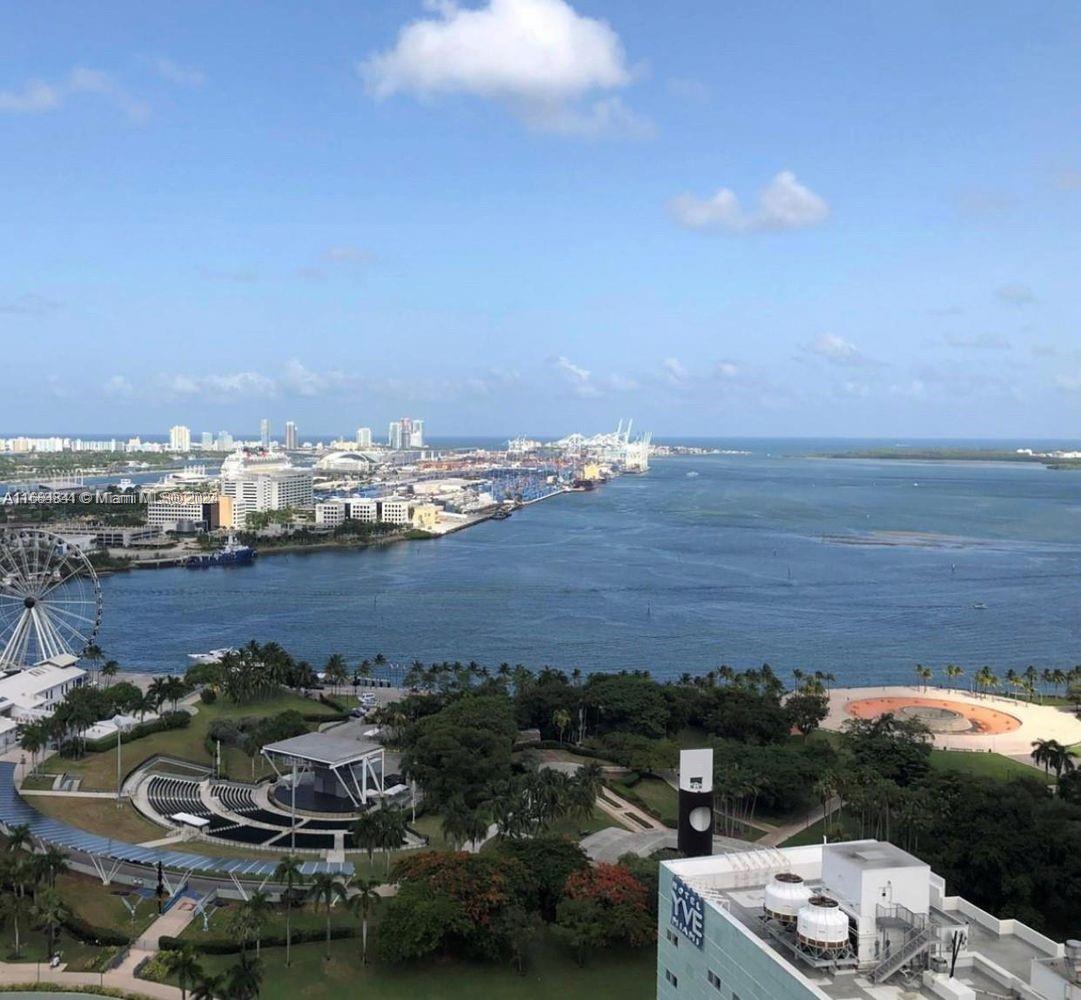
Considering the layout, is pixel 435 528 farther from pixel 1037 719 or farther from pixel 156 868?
pixel 156 868

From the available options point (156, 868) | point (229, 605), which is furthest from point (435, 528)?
point (156, 868)

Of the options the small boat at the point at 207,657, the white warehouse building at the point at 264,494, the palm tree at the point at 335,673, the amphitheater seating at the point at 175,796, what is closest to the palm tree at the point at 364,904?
the amphitheater seating at the point at 175,796

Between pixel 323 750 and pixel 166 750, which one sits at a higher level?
pixel 323 750

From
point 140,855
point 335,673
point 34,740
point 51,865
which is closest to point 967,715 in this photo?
point 335,673

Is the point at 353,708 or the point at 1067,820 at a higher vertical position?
the point at 1067,820

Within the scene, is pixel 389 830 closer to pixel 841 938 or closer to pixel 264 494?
pixel 841 938

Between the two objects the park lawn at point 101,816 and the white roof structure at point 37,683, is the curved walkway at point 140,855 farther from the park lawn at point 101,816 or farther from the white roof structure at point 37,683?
the white roof structure at point 37,683
